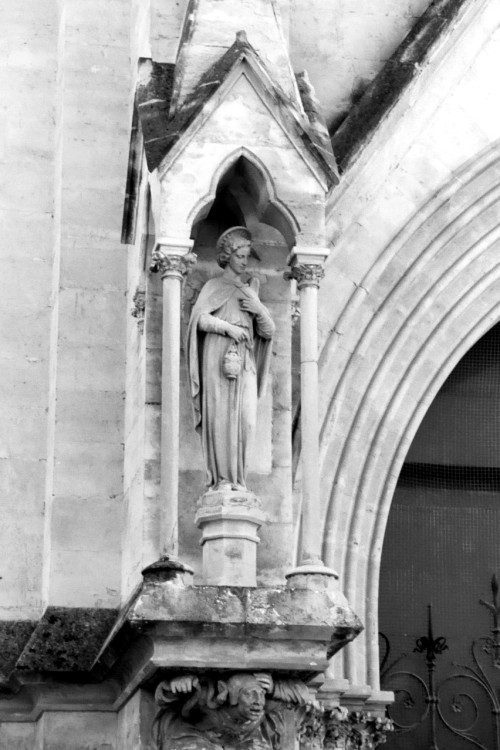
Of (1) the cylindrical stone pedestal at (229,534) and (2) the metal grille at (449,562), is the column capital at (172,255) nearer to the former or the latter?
(1) the cylindrical stone pedestal at (229,534)

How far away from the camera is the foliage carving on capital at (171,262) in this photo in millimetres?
11117

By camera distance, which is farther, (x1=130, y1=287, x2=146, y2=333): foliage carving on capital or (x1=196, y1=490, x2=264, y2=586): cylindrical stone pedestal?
(x1=130, y1=287, x2=146, y2=333): foliage carving on capital

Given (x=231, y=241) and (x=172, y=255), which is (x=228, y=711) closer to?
(x=172, y=255)

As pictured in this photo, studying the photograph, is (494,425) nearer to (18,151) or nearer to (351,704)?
(351,704)

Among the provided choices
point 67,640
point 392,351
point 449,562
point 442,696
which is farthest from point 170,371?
point 442,696

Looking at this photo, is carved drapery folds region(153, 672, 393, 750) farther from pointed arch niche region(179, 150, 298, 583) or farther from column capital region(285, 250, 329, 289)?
column capital region(285, 250, 329, 289)

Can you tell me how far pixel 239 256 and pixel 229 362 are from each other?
667 mm

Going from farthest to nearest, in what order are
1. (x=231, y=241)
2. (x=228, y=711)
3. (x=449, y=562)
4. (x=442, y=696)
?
1. (x=449, y=562)
2. (x=442, y=696)
3. (x=231, y=241)
4. (x=228, y=711)

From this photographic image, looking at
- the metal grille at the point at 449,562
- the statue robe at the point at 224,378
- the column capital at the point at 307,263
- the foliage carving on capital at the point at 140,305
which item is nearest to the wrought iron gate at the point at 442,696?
the metal grille at the point at 449,562

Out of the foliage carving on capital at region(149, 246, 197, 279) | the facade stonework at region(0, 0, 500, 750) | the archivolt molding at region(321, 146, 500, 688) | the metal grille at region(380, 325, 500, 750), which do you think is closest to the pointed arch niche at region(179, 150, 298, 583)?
the facade stonework at region(0, 0, 500, 750)

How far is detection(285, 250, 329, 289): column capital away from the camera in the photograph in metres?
11.3

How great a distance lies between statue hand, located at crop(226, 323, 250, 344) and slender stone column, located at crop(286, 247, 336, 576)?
0.31 meters

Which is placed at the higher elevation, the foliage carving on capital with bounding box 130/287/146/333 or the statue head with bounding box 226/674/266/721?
the foliage carving on capital with bounding box 130/287/146/333

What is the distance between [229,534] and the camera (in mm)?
10977
